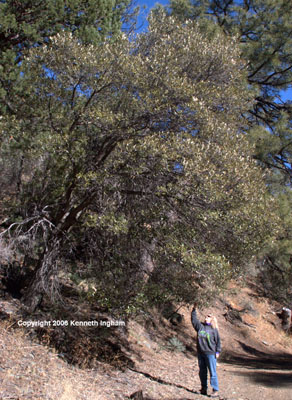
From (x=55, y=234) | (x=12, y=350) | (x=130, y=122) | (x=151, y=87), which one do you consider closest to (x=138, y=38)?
(x=151, y=87)

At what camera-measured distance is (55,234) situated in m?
8.49

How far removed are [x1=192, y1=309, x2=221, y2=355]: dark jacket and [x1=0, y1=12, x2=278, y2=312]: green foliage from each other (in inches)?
31.0

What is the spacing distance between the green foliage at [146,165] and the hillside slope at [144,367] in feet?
4.60

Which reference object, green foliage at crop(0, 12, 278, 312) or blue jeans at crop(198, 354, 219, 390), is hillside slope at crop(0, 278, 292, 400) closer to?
blue jeans at crop(198, 354, 219, 390)

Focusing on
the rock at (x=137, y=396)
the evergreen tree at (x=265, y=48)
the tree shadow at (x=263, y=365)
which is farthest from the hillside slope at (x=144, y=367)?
the evergreen tree at (x=265, y=48)

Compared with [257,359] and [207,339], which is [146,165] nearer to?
[207,339]

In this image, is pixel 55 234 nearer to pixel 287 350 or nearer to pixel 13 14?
pixel 13 14

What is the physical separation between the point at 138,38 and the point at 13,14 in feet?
11.5

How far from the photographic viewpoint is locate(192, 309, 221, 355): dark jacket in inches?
278

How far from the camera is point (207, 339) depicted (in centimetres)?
708

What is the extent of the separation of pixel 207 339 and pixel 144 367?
120 inches

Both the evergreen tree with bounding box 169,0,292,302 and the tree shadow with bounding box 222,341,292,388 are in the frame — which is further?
the evergreen tree with bounding box 169,0,292,302

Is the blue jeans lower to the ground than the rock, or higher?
higher

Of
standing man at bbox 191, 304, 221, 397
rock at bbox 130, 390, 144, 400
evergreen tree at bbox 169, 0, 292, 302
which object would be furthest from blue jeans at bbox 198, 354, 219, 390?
evergreen tree at bbox 169, 0, 292, 302
